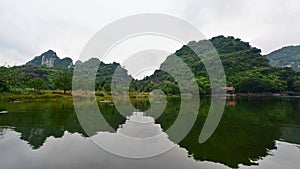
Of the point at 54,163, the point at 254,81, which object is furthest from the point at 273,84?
the point at 54,163

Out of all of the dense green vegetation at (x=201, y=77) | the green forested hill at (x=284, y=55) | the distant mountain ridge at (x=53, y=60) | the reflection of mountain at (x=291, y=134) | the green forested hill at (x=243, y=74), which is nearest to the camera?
the reflection of mountain at (x=291, y=134)

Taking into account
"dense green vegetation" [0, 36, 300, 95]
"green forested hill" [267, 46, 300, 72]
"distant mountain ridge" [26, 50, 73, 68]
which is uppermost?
"green forested hill" [267, 46, 300, 72]

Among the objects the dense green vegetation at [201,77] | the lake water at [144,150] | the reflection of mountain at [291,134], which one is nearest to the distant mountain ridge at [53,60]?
the dense green vegetation at [201,77]

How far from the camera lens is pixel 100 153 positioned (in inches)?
284

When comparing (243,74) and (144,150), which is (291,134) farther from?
(243,74)

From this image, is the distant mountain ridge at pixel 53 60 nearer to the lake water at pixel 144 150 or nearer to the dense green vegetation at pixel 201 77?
the dense green vegetation at pixel 201 77

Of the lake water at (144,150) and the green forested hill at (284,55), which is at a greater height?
the green forested hill at (284,55)

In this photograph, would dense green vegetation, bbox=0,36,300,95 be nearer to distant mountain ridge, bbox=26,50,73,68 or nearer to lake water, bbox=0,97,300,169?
distant mountain ridge, bbox=26,50,73,68

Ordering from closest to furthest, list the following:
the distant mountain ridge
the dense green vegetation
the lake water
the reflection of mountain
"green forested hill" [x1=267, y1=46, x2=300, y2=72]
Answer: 1. the lake water
2. the reflection of mountain
3. the dense green vegetation
4. the distant mountain ridge
5. "green forested hill" [x1=267, y1=46, x2=300, y2=72]

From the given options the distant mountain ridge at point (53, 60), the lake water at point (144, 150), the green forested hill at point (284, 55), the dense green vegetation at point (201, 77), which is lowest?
the lake water at point (144, 150)

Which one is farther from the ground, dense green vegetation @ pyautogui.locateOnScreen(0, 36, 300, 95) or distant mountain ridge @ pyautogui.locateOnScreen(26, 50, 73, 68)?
distant mountain ridge @ pyautogui.locateOnScreen(26, 50, 73, 68)

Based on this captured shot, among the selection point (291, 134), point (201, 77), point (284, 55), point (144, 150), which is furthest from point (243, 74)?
point (284, 55)

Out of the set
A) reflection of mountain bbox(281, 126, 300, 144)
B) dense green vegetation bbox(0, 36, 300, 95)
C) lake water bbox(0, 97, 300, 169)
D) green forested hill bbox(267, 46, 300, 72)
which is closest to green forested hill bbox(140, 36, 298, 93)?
dense green vegetation bbox(0, 36, 300, 95)

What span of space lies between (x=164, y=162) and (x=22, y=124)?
997cm
